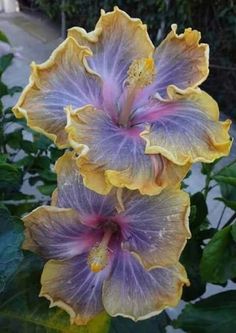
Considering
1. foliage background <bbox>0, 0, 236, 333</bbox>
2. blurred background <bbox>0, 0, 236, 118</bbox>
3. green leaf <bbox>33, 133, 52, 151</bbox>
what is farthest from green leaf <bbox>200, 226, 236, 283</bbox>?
blurred background <bbox>0, 0, 236, 118</bbox>

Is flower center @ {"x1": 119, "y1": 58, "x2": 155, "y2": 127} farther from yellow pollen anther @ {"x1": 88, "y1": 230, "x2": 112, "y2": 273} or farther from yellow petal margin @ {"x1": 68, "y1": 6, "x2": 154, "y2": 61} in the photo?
yellow pollen anther @ {"x1": 88, "y1": 230, "x2": 112, "y2": 273}

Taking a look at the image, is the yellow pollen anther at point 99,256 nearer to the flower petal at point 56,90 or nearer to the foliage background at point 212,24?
the flower petal at point 56,90

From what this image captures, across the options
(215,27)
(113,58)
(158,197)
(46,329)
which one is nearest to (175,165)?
(158,197)

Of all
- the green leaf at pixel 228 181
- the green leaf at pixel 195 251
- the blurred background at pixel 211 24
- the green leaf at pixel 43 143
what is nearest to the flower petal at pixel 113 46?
the green leaf at pixel 228 181

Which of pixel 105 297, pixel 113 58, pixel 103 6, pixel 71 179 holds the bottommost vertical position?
pixel 103 6

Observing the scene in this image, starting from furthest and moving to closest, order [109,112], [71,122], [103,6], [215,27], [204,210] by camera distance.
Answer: [103,6], [215,27], [204,210], [109,112], [71,122]

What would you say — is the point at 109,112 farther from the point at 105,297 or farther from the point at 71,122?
the point at 105,297

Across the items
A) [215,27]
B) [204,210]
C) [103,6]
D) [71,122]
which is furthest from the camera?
[103,6]
